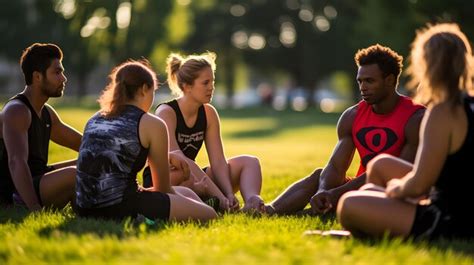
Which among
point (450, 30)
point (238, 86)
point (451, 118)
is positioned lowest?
point (238, 86)

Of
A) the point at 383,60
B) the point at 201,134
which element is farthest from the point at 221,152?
the point at 383,60

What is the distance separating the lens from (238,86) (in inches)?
3388

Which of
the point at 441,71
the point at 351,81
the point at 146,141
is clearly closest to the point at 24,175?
the point at 146,141

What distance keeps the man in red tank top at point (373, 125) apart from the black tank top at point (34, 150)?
90.2 inches

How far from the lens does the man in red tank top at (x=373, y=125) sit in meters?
7.02

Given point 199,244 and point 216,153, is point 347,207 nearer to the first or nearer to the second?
point 199,244

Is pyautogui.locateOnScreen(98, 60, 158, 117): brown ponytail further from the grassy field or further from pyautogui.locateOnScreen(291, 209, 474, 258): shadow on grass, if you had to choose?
pyautogui.locateOnScreen(291, 209, 474, 258): shadow on grass

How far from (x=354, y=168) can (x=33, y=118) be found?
9.74 meters

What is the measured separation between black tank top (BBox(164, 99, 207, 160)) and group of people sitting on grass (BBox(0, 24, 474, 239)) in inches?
0.5

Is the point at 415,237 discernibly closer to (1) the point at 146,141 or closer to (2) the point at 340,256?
(2) the point at 340,256

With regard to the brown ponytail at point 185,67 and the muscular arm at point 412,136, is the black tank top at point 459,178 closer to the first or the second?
the muscular arm at point 412,136

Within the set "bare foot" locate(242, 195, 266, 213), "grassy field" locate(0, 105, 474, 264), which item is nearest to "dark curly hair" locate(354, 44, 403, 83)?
"grassy field" locate(0, 105, 474, 264)

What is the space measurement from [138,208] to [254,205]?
1538 mm

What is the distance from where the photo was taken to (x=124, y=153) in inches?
245
